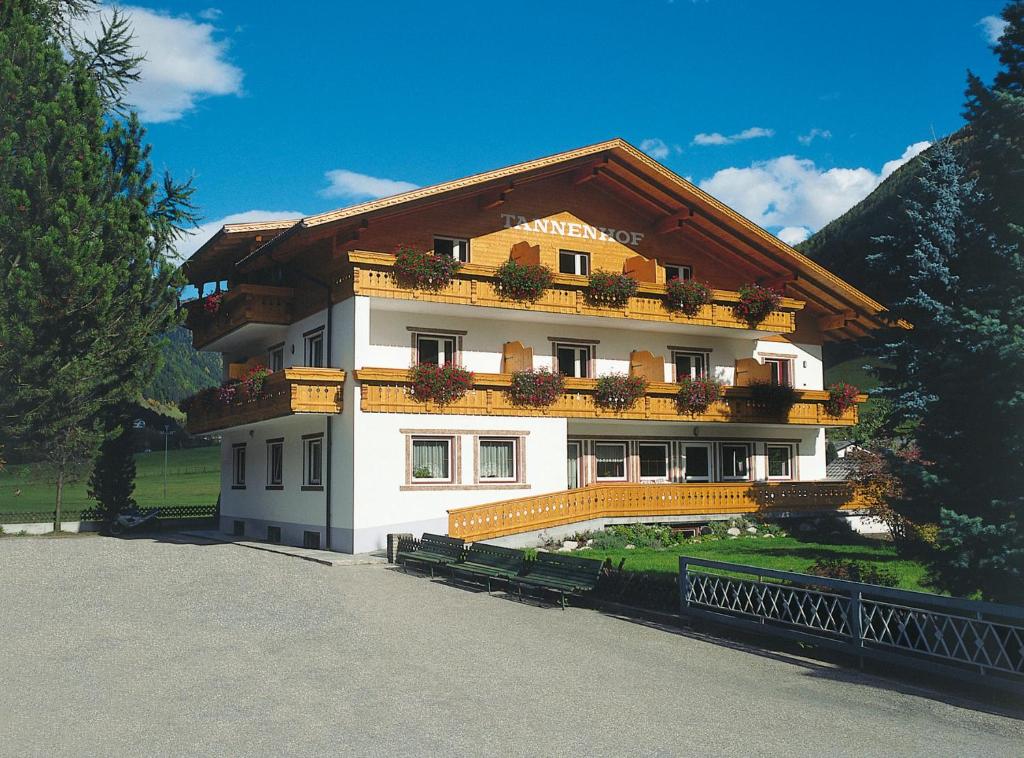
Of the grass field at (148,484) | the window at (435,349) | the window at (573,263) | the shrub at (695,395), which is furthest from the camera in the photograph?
the grass field at (148,484)

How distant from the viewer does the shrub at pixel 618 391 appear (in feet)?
96.6

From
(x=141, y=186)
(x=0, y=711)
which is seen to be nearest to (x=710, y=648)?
(x=0, y=711)

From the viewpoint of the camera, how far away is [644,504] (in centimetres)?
2873

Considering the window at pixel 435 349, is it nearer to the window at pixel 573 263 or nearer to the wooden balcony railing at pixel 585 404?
the wooden balcony railing at pixel 585 404

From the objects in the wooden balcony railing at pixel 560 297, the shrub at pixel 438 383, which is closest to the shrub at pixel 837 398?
the wooden balcony railing at pixel 560 297

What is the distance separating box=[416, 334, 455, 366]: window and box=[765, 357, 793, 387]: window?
13.3 meters

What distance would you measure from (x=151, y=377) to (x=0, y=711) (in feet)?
79.2

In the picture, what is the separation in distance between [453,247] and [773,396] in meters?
12.0

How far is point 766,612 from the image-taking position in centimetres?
1357

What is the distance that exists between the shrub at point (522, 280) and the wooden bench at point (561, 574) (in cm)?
1157

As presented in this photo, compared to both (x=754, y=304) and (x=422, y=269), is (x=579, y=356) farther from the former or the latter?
(x=422, y=269)

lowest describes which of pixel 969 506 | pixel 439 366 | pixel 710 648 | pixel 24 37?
pixel 710 648

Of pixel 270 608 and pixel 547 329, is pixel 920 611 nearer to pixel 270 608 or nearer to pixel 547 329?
pixel 270 608

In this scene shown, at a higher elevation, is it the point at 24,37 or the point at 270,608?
the point at 24,37
